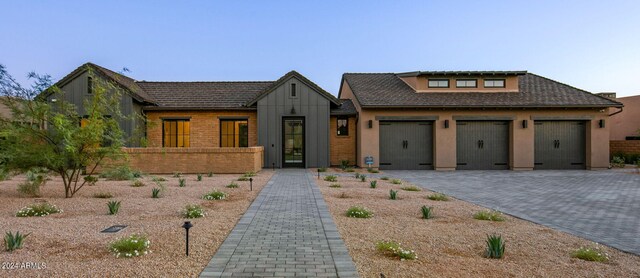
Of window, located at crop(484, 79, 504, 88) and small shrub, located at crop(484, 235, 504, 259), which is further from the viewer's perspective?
window, located at crop(484, 79, 504, 88)

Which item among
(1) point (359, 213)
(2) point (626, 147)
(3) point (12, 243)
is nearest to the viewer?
(3) point (12, 243)

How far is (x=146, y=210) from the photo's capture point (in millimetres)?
7324

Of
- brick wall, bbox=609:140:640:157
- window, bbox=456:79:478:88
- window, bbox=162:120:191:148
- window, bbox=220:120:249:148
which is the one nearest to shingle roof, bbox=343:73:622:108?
window, bbox=456:79:478:88

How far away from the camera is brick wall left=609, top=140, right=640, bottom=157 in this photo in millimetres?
22389

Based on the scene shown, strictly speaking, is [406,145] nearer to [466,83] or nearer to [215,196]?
[466,83]

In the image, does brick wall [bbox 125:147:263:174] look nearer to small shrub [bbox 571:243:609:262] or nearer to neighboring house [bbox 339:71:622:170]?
neighboring house [bbox 339:71:622:170]

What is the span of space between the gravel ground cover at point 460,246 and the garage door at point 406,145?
35.7ft

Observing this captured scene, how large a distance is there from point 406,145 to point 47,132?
616 inches

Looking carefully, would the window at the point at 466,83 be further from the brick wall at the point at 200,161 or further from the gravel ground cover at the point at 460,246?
the gravel ground cover at the point at 460,246

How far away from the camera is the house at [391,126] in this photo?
1839 cm

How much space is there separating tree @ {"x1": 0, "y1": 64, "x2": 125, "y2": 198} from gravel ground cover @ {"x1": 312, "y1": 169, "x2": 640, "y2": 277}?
20.2ft

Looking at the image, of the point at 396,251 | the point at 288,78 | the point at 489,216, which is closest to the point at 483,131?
the point at 288,78

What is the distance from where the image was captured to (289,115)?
61.7 ft

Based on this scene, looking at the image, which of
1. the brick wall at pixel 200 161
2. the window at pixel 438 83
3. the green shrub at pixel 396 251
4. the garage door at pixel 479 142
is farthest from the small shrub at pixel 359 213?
the window at pixel 438 83
